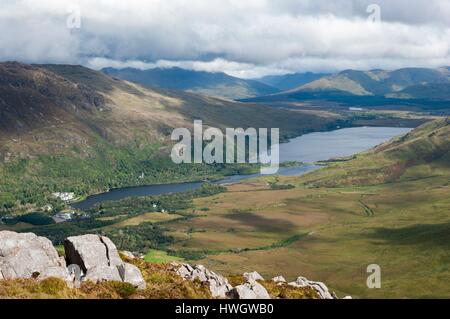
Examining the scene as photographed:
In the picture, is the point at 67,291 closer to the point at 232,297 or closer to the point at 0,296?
the point at 0,296

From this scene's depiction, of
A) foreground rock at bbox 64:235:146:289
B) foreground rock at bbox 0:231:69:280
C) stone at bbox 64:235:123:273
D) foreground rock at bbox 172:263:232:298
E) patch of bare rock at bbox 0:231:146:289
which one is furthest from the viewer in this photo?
stone at bbox 64:235:123:273

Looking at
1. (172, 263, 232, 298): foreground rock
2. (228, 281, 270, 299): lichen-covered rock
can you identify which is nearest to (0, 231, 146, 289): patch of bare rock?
(172, 263, 232, 298): foreground rock

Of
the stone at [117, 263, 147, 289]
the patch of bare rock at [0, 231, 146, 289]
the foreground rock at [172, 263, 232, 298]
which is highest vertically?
the patch of bare rock at [0, 231, 146, 289]

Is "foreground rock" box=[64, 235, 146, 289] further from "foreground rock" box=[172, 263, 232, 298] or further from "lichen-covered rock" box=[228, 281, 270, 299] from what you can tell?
"lichen-covered rock" box=[228, 281, 270, 299]

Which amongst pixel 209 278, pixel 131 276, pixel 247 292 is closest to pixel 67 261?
pixel 131 276

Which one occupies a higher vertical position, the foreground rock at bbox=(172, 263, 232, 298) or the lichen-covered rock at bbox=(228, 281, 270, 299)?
the lichen-covered rock at bbox=(228, 281, 270, 299)

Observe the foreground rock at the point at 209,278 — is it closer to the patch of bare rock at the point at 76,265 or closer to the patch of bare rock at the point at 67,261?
the patch of bare rock at the point at 76,265
